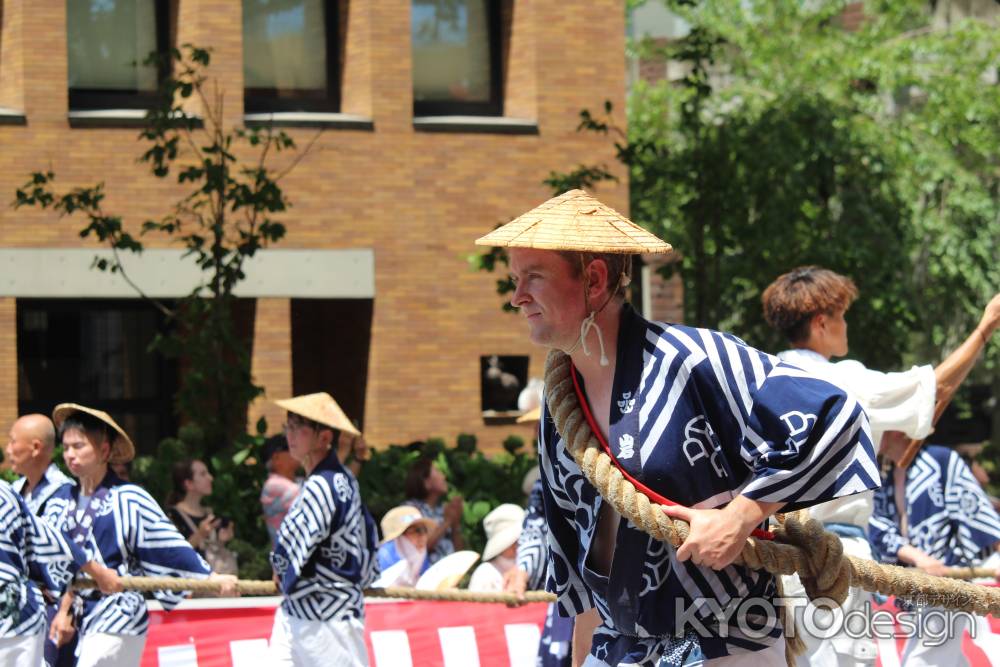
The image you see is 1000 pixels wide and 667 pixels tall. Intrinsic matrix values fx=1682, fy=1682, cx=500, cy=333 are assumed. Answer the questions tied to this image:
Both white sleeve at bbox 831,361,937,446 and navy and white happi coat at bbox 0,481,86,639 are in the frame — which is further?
navy and white happi coat at bbox 0,481,86,639

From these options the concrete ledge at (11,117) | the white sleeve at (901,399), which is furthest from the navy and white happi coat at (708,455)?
the concrete ledge at (11,117)

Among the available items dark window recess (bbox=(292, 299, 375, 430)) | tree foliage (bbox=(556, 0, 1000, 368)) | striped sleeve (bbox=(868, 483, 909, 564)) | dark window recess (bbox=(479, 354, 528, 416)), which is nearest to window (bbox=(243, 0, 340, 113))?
dark window recess (bbox=(292, 299, 375, 430))

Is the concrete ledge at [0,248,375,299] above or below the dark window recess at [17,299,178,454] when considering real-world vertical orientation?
above

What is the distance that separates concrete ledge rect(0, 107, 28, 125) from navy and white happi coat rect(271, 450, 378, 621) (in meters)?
9.24

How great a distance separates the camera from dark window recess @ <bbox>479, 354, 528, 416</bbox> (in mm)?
17875

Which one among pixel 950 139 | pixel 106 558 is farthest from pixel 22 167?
pixel 950 139

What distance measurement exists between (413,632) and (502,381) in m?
8.74

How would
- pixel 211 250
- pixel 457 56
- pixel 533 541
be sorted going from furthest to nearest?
1. pixel 457 56
2. pixel 211 250
3. pixel 533 541

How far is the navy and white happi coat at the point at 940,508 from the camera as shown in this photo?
9773mm

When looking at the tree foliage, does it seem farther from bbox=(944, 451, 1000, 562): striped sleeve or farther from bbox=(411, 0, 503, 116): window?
bbox=(944, 451, 1000, 562): striped sleeve

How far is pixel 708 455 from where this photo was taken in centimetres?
448

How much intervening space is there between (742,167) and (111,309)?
22.1 ft

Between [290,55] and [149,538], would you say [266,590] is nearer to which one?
[149,538]

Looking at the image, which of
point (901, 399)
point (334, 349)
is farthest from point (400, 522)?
point (334, 349)
